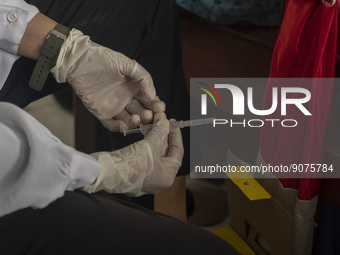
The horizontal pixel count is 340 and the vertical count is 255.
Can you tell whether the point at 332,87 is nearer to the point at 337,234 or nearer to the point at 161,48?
the point at 337,234

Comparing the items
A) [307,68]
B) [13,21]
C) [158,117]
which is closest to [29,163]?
[158,117]

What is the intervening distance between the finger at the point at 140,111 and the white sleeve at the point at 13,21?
1.02 feet

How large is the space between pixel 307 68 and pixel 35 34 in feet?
2.13

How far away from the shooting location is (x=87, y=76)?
3.83ft

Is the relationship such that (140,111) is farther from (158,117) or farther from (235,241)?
(235,241)

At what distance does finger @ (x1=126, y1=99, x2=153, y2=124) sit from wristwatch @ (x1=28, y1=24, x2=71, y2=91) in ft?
0.72

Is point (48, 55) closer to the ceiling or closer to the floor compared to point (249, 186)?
closer to the ceiling

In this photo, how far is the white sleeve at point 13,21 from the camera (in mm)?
1136

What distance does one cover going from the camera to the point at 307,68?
1.04 meters
